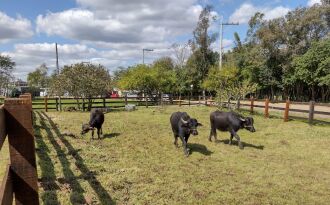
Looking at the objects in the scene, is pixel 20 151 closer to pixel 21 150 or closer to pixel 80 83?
pixel 21 150

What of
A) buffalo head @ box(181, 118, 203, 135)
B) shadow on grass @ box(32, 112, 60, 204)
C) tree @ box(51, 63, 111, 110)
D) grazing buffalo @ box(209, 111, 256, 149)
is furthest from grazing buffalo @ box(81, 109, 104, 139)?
tree @ box(51, 63, 111, 110)

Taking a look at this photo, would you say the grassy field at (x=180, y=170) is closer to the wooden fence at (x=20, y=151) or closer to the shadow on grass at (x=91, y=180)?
the shadow on grass at (x=91, y=180)

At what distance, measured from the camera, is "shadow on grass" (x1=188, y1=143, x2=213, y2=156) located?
9.61 meters

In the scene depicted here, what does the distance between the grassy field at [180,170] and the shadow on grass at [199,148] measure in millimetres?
31

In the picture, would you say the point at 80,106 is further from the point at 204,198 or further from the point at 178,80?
the point at 178,80

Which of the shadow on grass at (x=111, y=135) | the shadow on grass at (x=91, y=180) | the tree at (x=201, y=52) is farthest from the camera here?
the tree at (x=201, y=52)

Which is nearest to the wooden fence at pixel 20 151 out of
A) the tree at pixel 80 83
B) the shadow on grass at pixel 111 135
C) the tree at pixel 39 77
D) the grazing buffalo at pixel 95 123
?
the grazing buffalo at pixel 95 123

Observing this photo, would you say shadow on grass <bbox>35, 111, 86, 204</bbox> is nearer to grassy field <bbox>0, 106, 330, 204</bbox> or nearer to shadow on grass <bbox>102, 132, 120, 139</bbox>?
grassy field <bbox>0, 106, 330, 204</bbox>

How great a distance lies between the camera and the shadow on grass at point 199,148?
9612mm

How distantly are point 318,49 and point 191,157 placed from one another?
3093 centimetres

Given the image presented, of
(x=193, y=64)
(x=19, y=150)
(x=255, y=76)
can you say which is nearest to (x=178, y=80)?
(x=193, y=64)

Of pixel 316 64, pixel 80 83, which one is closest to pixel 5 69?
pixel 80 83

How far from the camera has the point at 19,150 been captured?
7.13 feet

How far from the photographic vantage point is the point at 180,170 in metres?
7.52
